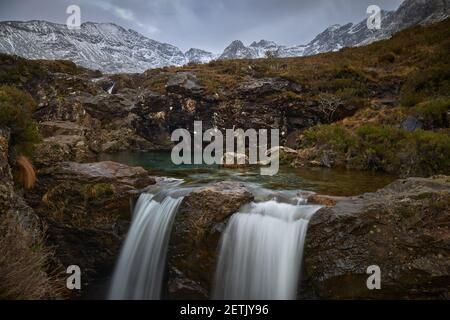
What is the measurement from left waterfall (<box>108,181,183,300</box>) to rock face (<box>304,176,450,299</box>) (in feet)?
13.1

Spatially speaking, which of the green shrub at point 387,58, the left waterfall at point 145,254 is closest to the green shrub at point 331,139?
the left waterfall at point 145,254

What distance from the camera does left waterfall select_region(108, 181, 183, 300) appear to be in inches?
363

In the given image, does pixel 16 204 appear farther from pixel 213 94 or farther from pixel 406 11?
pixel 406 11

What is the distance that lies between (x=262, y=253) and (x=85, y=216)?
5342mm

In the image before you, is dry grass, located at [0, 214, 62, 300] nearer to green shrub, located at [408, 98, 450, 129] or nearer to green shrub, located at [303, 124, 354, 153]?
green shrub, located at [303, 124, 354, 153]

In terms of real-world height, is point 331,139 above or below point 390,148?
above

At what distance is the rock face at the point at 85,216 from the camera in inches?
392

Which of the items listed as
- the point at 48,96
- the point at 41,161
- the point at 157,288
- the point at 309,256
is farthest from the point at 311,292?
the point at 48,96

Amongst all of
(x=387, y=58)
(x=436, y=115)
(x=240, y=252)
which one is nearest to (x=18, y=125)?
(x=240, y=252)

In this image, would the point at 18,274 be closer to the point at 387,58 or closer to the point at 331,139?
the point at 331,139

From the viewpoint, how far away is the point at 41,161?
11.4 meters

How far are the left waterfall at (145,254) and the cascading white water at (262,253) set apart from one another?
180cm

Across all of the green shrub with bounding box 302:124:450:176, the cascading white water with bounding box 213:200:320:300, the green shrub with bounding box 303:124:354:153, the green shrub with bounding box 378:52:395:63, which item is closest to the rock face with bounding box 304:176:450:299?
the cascading white water with bounding box 213:200:320:300

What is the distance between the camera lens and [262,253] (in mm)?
8406
